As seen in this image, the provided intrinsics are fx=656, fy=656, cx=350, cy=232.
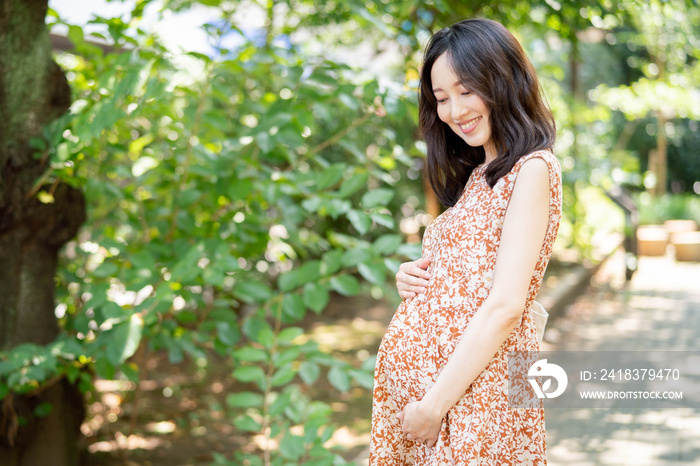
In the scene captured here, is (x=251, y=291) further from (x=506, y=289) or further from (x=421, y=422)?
(x=506, y=289)

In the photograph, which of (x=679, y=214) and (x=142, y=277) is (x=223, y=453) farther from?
(x=679, y=214)

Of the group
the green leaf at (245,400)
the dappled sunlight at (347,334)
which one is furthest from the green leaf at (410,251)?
the dappled sunlight at (347,334)

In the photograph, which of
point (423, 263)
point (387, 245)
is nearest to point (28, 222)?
point (387, 245)

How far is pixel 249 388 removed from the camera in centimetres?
519

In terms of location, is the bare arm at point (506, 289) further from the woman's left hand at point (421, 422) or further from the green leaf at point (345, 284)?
the green leaf at point (345, 284)

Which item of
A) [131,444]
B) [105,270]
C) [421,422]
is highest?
[421,422]

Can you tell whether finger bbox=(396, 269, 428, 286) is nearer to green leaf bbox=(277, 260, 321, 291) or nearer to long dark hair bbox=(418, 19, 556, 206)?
long dark hair bbox=(418, 19, 556, 206)

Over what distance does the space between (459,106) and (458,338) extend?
0.52 metres

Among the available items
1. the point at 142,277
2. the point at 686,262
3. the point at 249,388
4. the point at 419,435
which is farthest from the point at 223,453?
the point at 686,262

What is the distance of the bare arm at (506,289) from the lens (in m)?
1.33

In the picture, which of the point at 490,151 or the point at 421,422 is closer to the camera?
the point at 421,422

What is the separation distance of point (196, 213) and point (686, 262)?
953 centimetres

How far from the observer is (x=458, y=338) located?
141 centimetres

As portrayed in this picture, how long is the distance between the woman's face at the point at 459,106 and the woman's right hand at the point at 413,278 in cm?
33
